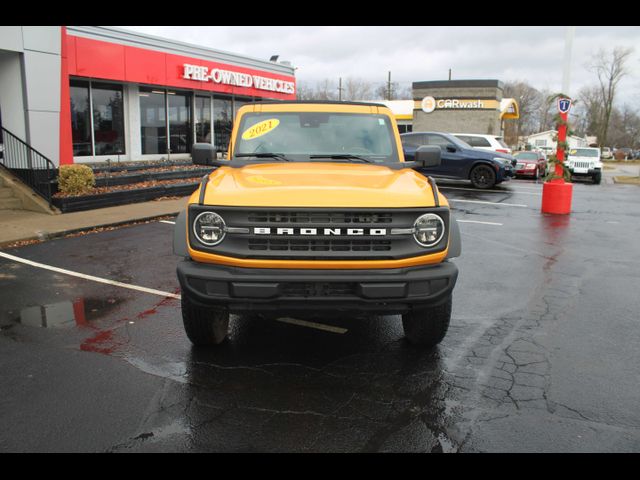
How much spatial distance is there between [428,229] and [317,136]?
5.98ft

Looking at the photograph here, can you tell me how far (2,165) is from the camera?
12.1 m

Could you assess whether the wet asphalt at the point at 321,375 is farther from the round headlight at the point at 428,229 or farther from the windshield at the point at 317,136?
the windshield at the point at 317,136

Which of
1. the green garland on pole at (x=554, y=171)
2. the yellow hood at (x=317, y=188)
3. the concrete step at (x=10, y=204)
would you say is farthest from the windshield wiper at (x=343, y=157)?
the green garland on pole at (x=554, y=171)

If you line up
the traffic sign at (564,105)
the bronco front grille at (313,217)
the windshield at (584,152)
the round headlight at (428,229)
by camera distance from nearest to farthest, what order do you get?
the bronco front grille at (313,217) → the round headlight at (428,229) → the traffic sign at (564,105) → the windshield at (584,152)

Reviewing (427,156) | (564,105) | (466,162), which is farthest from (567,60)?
(427,156)

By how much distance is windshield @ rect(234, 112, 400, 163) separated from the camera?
4.96 metres

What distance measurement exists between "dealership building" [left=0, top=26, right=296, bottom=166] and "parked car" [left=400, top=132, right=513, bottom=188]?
7.72m

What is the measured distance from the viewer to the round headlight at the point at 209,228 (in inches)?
143

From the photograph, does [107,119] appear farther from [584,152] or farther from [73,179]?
[584,152]

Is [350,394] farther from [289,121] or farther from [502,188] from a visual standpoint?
[502,188]

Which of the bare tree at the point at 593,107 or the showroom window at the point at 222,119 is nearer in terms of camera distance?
the showroom window at the point at 222,119

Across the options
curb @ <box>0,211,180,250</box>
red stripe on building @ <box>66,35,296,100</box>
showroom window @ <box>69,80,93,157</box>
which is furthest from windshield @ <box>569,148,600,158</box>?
curb @ <box>0,211,180,250</box>

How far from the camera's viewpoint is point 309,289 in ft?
11.5
